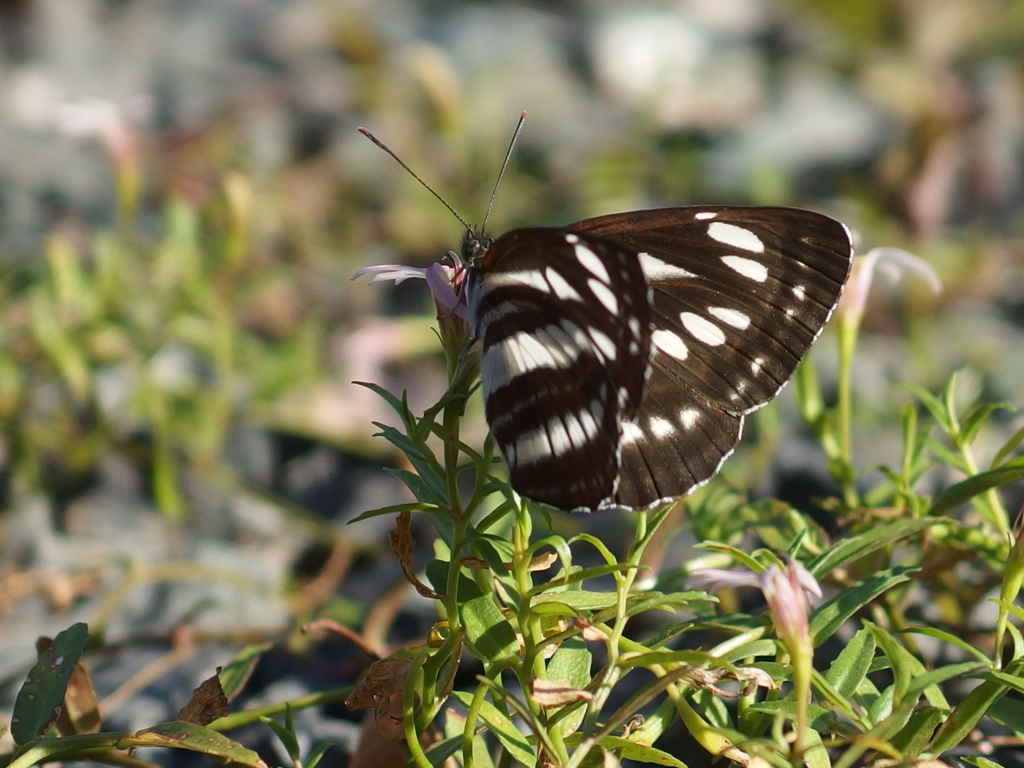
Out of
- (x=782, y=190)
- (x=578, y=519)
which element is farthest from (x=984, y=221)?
(x=578, y=519)

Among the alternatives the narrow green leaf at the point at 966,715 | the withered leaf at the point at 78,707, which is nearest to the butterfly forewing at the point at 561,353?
the narrow green leaf at the point at 966,715

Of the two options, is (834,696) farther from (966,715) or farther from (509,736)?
(509,736)

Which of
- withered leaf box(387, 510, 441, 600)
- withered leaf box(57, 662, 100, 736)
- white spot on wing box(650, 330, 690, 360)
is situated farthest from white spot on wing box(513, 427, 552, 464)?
withered leaf box(57, 662, 100, 736)

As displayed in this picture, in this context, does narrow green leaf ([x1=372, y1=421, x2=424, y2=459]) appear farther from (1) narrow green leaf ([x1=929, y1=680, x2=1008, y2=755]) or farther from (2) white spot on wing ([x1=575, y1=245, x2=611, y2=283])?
(1) narrow green leaf ([x1=929, y1=680, x2=1008, y2=755])

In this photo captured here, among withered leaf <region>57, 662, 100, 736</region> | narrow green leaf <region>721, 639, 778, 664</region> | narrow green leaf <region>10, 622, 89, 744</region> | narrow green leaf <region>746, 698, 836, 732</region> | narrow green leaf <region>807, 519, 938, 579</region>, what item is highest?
narrow green leaf <region>807, 519, 938, 579</region>

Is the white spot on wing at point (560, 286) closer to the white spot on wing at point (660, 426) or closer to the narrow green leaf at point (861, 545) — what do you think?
the white spot on wing at point (660, 426)

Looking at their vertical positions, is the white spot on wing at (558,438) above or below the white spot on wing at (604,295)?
below
